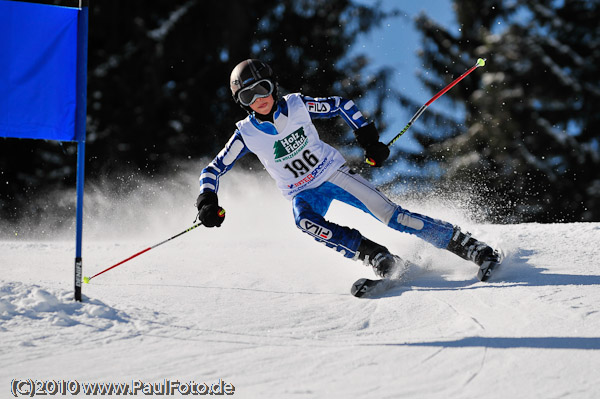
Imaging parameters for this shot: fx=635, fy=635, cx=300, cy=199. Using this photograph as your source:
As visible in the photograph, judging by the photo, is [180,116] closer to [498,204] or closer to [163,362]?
[498,204]

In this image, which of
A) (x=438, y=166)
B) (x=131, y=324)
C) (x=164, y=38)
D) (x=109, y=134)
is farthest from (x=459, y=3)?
(x=131, y=324)

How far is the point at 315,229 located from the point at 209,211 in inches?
25.8

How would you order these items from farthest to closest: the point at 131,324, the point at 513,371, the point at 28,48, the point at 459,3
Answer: the point at 459,3 → the point at 28,48 → the point at 131,324 → the point at 513,371

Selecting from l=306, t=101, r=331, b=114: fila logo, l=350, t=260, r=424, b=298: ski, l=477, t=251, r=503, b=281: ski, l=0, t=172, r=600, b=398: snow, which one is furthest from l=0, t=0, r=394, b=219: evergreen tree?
l=477, t=251, r=503, b=281: ski

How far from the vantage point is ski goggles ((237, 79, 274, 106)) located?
153 inches

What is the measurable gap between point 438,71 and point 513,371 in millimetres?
16170

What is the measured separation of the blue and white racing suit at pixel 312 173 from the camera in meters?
3.94

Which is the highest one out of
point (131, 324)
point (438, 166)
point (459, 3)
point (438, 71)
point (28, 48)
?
point (459, 3)

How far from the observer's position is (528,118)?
55.3 feet

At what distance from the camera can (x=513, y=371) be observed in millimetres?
2395

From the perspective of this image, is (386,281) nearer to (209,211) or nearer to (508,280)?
(508,280)

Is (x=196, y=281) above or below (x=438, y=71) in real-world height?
below

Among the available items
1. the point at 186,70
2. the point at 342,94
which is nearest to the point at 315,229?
the point at 342,94

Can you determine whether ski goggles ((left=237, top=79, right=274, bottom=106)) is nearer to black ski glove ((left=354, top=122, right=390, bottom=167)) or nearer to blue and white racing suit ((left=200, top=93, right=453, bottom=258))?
blue and white racing suit ((left=200, top=93, right=453, bottom=258))
